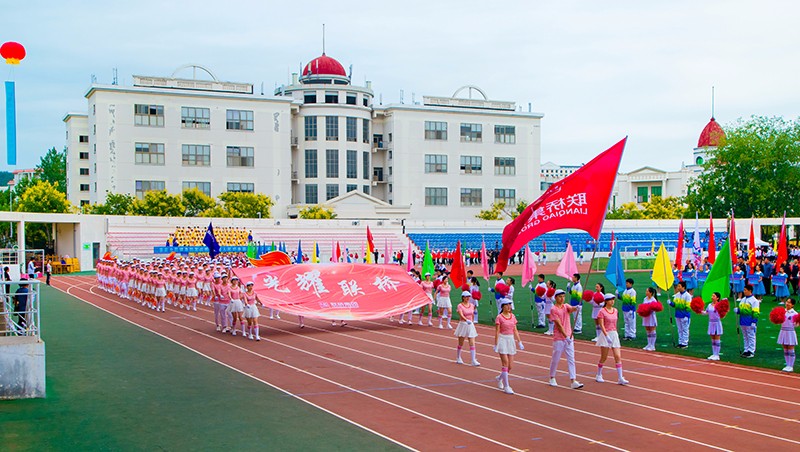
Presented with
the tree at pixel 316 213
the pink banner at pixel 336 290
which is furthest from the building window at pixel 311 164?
the pink banner at pixel 336 290

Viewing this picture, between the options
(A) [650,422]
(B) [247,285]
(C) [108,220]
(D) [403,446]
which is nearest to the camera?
(D) [403,446]

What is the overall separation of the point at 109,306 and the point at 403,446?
23911mm

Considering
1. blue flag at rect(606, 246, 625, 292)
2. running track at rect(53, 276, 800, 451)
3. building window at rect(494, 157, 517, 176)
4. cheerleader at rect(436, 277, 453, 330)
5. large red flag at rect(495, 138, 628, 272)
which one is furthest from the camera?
building window at rect(494, 157, 517, 176)

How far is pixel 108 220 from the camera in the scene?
180 feet

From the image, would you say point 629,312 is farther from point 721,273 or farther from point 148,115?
point 148,115

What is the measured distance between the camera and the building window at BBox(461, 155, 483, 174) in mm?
78000

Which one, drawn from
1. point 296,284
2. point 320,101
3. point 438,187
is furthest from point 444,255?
point 296,284

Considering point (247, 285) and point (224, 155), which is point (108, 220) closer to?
point (224, 155)

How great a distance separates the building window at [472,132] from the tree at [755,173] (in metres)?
21.5

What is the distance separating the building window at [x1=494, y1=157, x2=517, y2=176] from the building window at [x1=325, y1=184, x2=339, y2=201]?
16.5 metres

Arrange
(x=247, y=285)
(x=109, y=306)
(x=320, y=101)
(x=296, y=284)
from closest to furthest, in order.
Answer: (x=247, y=285), (x=296, y=284), (x=109, y=306), (x=320, y=101)

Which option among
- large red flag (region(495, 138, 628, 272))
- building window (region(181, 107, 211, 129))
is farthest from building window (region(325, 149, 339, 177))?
large red flag (region(495, 138, 628, 272))

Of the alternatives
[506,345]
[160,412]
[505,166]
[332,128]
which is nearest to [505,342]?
[506,345]

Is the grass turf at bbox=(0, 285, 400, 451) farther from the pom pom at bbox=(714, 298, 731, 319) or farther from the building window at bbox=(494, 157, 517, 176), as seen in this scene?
the building window at bbox=(494, 157, 517, 176)
